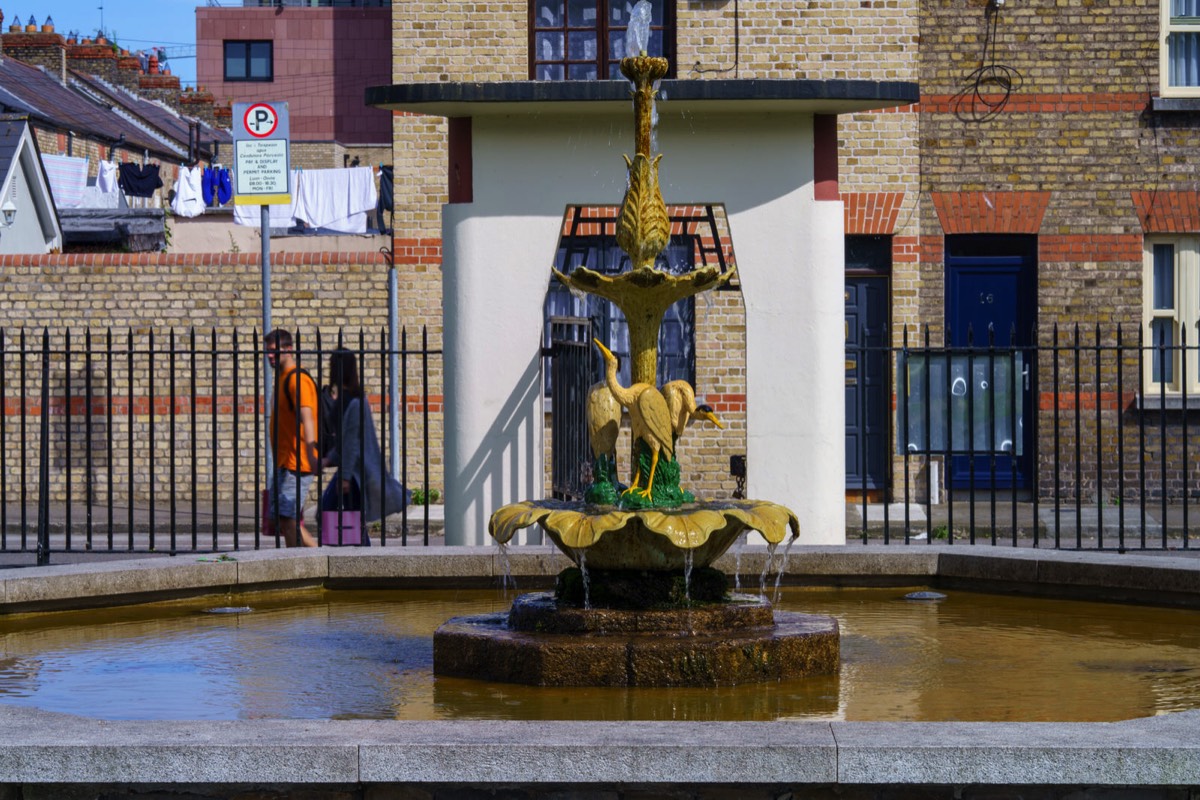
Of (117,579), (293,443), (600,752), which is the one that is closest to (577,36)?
(293,443)

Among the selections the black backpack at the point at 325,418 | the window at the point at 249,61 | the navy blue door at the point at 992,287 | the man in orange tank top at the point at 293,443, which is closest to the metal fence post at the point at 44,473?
the man in orange tank top at the point at 293,443

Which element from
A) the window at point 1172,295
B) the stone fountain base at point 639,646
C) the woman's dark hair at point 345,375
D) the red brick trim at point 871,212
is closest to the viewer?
the stone fountain base at point 639,646

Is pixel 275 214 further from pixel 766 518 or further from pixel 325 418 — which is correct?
pixel 766 518

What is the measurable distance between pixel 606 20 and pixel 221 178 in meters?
14.1

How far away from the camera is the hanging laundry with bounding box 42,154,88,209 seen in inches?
1304

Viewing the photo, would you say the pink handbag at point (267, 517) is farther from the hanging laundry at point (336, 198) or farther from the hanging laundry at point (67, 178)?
the hanging laundry at point (67, 178)

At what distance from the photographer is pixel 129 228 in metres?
→ 27.4

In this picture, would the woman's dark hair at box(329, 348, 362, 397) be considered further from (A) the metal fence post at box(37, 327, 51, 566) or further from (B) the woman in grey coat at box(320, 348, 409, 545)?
(A) the metal fence post at box(37, 327, 51, 566)

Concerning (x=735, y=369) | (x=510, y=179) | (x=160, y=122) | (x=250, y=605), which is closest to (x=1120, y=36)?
(x=735, y=369)

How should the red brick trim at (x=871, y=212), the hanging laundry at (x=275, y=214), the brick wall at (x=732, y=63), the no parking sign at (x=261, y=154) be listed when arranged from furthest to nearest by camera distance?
the hanging laundry at (x=275, y=214) < the red brick trim at (x=871, y=212) < the brick wall at (x=732, y=63) < the no parking sign at (x=261, y=154)

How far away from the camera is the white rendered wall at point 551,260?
38.1 ft

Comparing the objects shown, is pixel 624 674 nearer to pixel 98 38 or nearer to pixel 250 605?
pixel 250 605

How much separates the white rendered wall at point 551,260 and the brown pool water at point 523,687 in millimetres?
1604

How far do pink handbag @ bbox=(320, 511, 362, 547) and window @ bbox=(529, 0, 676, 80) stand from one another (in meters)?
7.44
